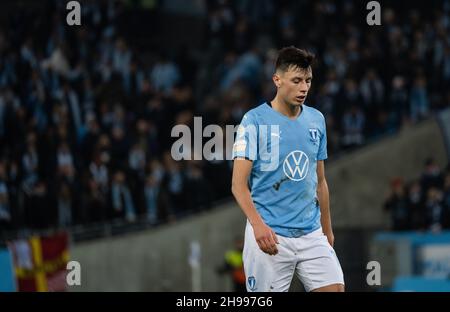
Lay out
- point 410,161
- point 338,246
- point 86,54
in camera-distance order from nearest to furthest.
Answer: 1. point 338,246
2. point 410,161
3. point 86,54

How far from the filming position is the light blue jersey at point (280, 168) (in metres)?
7.56

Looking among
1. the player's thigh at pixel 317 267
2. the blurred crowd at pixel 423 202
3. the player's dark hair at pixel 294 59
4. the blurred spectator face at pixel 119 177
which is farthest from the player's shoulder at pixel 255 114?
the blurred spectator face at pixel 119 177

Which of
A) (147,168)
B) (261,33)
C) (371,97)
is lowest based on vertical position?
(147,168)

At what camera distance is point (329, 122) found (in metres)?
21.3

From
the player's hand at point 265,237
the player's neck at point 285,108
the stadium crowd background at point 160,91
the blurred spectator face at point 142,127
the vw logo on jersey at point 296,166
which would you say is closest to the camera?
the player's hand at point 265,237

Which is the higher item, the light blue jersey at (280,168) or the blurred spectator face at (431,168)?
the blurred spectator face at (431,168)

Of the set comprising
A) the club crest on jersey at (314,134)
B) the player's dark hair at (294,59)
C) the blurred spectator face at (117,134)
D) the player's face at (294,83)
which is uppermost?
the blurred spectator face at (117,134)

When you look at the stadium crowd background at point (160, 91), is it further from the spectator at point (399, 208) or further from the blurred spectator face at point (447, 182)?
the blurred spectator face at point (447, 182)

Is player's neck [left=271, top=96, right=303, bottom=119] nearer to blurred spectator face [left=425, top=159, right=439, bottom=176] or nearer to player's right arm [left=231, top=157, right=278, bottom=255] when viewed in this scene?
player's right arm [left=231, top=157, right=278, bottom=255]

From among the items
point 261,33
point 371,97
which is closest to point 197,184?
point 371,97

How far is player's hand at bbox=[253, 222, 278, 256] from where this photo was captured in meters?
7.26

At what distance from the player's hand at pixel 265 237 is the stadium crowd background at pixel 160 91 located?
11.8 meters
